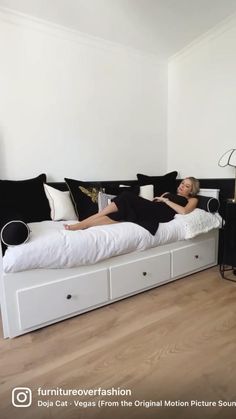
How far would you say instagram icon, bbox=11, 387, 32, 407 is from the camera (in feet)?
3.14

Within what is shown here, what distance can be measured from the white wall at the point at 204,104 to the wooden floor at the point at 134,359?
1.65m

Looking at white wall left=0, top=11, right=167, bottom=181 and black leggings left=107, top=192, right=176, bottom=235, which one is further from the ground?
white wall left=0, top=11, right=167, bottom=181

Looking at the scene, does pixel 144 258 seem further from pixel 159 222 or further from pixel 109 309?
pixel 109 309

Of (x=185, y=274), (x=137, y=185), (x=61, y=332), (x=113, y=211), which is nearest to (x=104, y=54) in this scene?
(x=137, y=185)

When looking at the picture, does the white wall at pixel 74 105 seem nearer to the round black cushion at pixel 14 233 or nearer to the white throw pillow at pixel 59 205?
the white throw pillow at pixel 59 205

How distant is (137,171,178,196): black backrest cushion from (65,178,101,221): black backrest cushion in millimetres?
745

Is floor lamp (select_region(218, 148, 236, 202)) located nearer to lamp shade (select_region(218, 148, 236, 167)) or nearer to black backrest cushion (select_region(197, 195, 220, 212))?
lamp shade (select_region(218, 148, 236, 167))

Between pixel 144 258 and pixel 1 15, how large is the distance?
2.34m

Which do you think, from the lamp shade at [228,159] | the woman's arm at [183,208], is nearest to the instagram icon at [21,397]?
the woman's arm at [183,208]

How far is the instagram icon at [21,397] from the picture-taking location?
96 cm

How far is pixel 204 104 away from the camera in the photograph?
2.65 m

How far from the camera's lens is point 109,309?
162 cm

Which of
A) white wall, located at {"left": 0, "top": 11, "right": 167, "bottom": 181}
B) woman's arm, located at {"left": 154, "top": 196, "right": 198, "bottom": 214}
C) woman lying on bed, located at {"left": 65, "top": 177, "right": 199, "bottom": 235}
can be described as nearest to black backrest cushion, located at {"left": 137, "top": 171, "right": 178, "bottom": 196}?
white wall, located at {"left": 0, "top": 11, "right": 167, "bottom": 181}

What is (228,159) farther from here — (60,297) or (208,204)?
(60,297)
